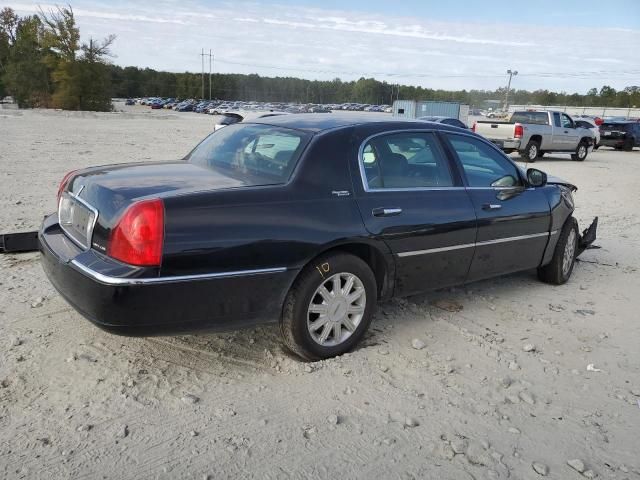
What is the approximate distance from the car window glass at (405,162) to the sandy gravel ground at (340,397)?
44.6 inches

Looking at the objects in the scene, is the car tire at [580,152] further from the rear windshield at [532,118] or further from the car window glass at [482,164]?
the car window glass at [482,164]

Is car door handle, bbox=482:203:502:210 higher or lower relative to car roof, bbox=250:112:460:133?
lower

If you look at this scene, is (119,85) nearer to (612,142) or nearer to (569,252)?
(612,142)

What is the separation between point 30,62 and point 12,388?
64.6 meters

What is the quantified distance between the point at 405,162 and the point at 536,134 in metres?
16.5

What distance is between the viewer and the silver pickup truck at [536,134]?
60.2ft

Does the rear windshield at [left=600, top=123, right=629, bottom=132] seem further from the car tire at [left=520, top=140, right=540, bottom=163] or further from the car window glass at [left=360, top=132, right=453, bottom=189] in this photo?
the car window glass at [left=360, top=132, right=453, bottom=189]

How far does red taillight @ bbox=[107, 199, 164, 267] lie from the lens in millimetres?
2924

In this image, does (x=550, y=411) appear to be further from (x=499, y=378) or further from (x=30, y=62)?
(x=30, y=62)

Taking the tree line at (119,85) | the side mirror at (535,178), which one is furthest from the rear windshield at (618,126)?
the tree line at (119,85)

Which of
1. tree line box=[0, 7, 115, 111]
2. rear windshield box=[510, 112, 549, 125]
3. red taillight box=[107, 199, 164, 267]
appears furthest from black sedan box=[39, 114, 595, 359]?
tree line box=[0, 7, 115, 111]

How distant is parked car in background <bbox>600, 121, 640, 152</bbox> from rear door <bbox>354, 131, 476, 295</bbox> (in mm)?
27770

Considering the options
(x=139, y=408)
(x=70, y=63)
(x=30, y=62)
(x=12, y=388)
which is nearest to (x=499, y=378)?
(x=139, y=408)

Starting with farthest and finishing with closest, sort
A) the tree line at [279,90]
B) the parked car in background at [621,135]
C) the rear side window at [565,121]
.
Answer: the tree line at [279,90] → the parked car in background at [621,135] → the rear side window at [565,121]
